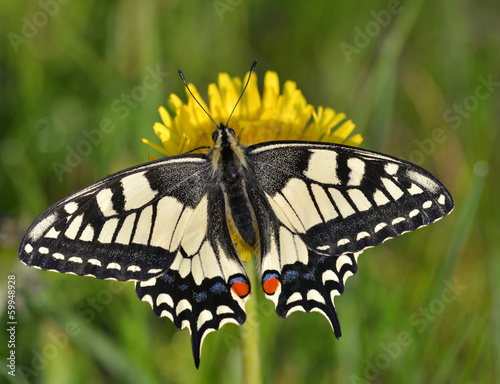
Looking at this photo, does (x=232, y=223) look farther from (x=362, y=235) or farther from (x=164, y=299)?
(x=362, y=235)

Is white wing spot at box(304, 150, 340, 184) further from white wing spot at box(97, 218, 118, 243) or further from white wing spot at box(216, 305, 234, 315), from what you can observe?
white wing spot at box(97, 218, 118, 243)

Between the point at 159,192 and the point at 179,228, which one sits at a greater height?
the point at 159,192

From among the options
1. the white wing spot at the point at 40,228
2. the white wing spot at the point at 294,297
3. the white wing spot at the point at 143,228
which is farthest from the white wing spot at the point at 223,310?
the white wing spot at the point at 40,228

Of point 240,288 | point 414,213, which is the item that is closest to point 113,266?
point 240,288

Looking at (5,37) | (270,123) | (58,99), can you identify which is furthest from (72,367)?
(5,37)

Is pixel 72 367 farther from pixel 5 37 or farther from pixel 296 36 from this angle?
pixel 296 36

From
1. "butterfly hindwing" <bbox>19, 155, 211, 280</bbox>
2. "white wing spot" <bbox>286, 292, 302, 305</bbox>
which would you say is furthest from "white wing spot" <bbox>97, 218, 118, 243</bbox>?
"white wing spot" <bbox>286, 292, 302, 305</bbox>
